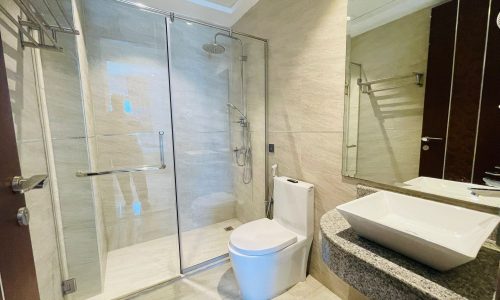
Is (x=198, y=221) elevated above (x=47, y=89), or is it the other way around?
(x=47, y=89)

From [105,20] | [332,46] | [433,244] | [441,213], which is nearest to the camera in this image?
[433,244]

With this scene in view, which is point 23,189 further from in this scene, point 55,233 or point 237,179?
point 237,179

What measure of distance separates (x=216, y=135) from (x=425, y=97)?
200 centimetres

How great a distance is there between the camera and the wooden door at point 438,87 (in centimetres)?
103

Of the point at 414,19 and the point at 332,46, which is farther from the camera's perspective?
the point at 332,46

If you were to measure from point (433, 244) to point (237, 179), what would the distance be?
2138mm

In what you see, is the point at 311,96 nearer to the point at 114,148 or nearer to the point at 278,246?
the point at 278,246

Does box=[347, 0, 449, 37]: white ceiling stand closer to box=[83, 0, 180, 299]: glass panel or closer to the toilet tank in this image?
the toilet tank

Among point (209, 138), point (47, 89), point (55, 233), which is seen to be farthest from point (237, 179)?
point (47, 89)

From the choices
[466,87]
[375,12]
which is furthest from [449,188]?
[375,12]

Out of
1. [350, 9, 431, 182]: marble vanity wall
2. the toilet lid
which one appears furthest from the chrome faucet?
the toilet lid

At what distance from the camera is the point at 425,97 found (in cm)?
113

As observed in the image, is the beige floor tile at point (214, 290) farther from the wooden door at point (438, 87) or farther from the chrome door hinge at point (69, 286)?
the wooden door at point (438, 87)

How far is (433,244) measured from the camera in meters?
0.64
